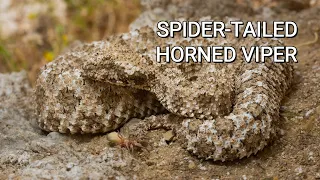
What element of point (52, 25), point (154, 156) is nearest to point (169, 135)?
point (154, 156)

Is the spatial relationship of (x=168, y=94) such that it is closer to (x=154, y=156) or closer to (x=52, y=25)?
(x=154, y=156)

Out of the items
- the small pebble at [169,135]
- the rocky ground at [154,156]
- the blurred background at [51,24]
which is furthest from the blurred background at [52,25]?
the small pebble at [169,135]

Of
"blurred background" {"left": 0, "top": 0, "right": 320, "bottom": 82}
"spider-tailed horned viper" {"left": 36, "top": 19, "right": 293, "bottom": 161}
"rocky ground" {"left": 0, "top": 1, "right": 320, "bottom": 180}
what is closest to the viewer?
"rocky ground" {"left": 0, "top": 1, "right": 320, "bottom": 180}

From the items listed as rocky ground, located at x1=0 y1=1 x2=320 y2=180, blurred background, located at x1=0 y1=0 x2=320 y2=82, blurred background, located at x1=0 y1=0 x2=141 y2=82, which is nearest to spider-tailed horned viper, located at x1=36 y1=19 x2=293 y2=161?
rocky ground, located at x1=0 y1=1 x2=320 y2=180

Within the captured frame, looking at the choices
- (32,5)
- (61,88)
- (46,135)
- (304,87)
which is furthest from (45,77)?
(32,5)

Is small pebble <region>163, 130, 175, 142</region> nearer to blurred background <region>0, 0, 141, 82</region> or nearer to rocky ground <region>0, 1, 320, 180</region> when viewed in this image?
rocky ground <region>0, 1, 320, 180</region>

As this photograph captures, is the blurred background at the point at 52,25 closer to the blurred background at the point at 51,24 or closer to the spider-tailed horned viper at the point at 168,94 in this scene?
the blurred background at the point at 51,24
